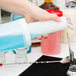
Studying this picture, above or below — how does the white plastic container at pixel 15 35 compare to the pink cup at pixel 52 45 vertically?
above

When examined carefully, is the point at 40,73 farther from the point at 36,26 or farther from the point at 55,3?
the point at 55,3

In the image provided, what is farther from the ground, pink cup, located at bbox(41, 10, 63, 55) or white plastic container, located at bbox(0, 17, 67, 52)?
white plastic container, located at bbox(0, 17, 67, 52)

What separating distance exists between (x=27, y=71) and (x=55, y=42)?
24cm

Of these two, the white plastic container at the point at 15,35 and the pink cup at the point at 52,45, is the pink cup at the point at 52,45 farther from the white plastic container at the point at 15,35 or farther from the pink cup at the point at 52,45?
the white plastic container at the point at 15,35

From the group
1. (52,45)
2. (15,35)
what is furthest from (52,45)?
(15,35)

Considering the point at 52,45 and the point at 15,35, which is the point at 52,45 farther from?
the point at 15,35

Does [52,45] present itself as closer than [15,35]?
No

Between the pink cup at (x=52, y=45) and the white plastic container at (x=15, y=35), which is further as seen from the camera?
the pink cup at (x=52, y=45)

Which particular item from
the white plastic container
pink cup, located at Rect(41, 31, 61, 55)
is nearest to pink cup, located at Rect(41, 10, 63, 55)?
pink cup, located at Rect(41, 31, 61, 55)

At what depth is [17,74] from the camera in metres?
0.79

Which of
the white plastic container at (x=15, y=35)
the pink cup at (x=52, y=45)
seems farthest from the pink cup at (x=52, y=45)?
the white plastic container at (x=15, y=35)

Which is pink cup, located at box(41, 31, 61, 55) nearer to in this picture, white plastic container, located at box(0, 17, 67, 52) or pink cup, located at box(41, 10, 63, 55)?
pink cup, located at box(41, 10, 63, 55)

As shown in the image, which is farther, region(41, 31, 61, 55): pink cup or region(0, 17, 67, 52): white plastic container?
region(41, 31, 61, 55): pink cup

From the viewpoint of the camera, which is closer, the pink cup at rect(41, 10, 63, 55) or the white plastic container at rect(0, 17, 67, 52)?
the white plastic container at rect(0, 17, 67, 52)
